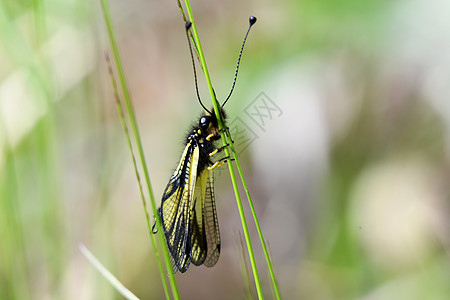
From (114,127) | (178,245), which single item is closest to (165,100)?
(114,127)

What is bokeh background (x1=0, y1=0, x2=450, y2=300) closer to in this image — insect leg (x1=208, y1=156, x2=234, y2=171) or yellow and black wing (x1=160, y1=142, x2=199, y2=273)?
yellow and black wing (x1=160, y1=142, x2=199, y2=273)

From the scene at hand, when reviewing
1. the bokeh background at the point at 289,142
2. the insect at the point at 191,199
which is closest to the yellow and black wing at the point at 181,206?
the insect at the point at 191,199

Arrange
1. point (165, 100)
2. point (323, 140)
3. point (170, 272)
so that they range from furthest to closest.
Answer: point (165, 100) < point (323, 140) < point (170, 272)

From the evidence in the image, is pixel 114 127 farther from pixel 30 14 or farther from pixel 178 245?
pixel 178 245

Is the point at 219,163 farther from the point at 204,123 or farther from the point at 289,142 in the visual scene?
the point at 289,142

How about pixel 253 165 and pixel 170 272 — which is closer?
pixel 170 272

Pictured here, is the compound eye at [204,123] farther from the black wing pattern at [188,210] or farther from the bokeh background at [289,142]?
the bokeh background at [289,142]

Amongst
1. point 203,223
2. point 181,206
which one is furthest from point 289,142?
point 181,206
